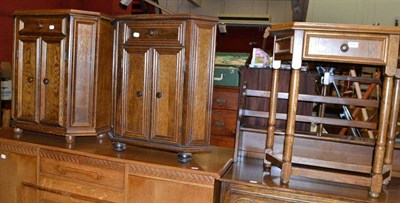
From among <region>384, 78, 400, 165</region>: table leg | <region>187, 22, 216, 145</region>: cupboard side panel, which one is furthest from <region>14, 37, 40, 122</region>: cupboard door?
<region>384, 78, 400, 165</region>: table leg

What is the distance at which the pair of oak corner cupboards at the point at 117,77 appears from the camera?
73.4 inches

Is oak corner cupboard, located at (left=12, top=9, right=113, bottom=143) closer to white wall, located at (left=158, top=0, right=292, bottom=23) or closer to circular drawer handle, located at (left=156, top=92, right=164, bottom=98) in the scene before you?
circular drawer handle, located at (left=156, top=92, right=164, bottom=98)

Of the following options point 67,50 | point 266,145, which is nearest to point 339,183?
point 266,145

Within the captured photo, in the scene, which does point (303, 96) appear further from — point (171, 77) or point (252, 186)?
point (171, 77)

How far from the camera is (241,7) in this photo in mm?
6258

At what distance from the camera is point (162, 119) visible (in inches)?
76.3


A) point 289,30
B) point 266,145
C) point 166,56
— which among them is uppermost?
point 289,30

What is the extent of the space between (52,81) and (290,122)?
56.3 inches

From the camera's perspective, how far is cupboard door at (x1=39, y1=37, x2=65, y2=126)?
Answer: 207cm

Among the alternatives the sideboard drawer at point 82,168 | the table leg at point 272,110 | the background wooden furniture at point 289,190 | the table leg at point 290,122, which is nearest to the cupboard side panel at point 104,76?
the sideboard drawer at point 82,168

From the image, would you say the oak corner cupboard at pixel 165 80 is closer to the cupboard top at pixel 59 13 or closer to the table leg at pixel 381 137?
the cupboard top at pixel 59 13

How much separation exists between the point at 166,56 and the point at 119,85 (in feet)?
1.15

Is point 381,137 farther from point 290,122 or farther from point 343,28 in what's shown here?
point 343,28

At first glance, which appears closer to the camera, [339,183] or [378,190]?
[378,190]
